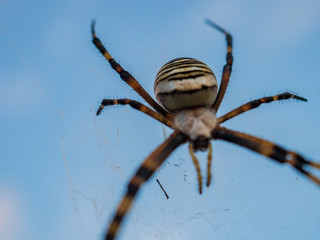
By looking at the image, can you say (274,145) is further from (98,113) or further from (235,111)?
(98,113)

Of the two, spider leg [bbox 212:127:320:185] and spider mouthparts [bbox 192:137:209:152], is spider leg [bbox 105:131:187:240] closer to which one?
spider mouthparts [bbox 192:137:209:152]

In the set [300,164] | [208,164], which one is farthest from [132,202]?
[300,164]

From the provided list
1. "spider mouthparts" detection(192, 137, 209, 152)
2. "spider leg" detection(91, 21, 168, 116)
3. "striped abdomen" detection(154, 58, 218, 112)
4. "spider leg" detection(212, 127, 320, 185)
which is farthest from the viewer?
"spider leg" detection(91, 21, 168, 116)

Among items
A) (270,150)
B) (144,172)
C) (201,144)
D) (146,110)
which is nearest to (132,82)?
(146,110)

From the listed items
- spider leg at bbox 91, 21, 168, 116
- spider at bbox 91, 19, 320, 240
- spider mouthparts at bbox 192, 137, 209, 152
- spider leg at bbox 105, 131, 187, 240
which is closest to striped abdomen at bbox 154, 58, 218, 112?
spider at bbox 91, 19, 320, 240

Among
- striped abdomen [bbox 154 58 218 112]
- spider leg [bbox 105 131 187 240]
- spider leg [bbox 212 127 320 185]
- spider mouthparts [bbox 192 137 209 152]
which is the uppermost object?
striped abdomen [bbox 154 58 218 112]

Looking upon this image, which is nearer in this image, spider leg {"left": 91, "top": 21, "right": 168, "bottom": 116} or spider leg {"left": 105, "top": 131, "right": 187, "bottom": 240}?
spider leg {"left": 105, "top": 131, "right": 187, "bottom": 240}

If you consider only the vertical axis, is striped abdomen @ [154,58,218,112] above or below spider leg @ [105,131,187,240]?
above
